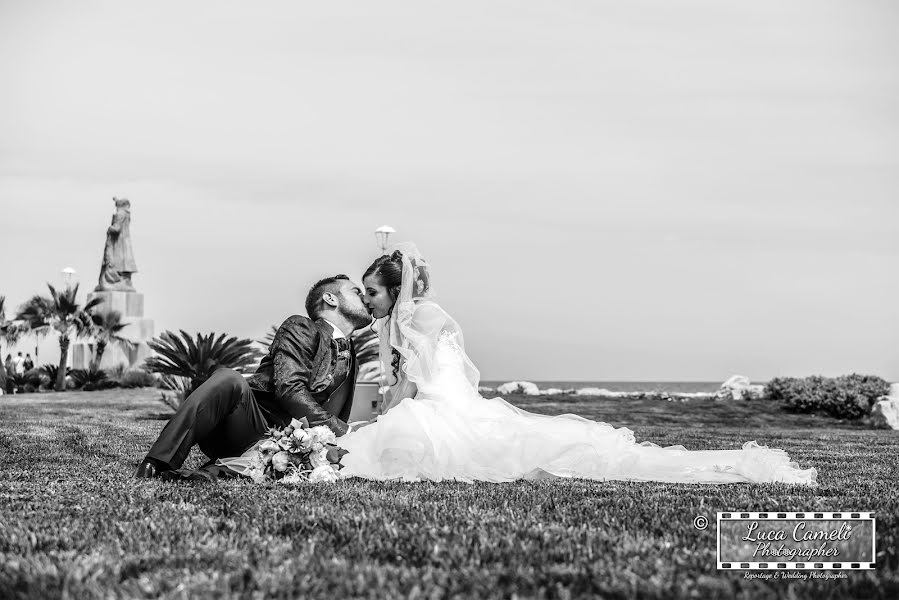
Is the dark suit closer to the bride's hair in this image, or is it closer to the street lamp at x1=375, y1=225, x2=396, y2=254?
the bride's hair

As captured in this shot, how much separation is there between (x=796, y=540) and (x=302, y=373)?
4.14 metres

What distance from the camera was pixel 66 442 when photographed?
12.7 meters

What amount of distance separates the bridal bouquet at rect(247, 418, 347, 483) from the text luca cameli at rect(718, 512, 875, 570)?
3261mm

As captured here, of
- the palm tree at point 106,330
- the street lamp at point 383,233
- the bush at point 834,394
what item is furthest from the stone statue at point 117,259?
the bush at point 834,394

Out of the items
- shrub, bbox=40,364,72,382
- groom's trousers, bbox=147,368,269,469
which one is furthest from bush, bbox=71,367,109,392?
groom's trousers, bbox=147,368,269,469

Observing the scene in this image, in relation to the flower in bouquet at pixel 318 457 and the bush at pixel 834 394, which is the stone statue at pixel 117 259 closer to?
the bush at pixel 834 394

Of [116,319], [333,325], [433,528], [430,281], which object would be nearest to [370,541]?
[433,528]

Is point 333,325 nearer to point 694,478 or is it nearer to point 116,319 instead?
point 694,478

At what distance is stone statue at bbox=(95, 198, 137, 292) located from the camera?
46.7m

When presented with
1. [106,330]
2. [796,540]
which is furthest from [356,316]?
[106,330]

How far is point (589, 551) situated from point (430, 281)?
4728 millimetres

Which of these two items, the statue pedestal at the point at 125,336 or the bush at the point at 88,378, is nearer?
the bush at the point at 88,378

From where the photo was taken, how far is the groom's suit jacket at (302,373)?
23.8 ft

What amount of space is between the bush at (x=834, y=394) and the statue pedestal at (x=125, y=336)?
1216 inches
